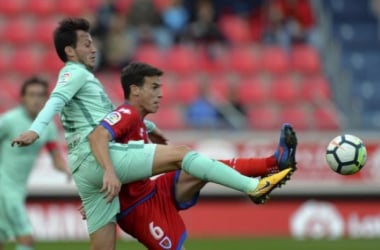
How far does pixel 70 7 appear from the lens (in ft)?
67.8

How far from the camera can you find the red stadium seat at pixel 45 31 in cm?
2016

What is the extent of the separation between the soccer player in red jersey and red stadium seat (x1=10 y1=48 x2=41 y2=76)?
32.7ft

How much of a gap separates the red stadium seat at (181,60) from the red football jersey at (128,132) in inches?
387

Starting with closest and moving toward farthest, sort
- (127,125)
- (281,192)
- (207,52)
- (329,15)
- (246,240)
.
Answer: (127,125) < (246,240) < (281,192) < (207,52) < (329,15)

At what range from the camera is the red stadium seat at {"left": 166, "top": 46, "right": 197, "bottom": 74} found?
19641 millimetres

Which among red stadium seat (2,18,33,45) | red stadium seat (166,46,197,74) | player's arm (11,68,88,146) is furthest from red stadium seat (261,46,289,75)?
player's arm (11,68,88,146)

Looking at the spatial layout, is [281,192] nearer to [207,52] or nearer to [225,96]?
[225,96]

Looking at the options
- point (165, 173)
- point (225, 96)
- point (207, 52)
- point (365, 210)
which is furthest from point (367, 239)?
point (165, 173)

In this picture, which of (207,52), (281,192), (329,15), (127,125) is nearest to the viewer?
(127,125)

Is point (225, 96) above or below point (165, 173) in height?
above

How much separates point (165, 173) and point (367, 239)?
7.72 metres

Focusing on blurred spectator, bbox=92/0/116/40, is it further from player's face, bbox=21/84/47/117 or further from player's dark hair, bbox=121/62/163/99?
player's dark hair, bbox=121/62/163/99

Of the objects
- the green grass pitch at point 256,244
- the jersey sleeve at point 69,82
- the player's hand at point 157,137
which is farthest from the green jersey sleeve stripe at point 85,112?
the green grass pitch at point 256,244

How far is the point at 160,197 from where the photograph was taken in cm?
980
